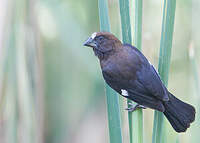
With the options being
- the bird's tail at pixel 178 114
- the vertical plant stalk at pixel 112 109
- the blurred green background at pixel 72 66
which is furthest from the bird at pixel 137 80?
the blurred green background at pixel 72 66

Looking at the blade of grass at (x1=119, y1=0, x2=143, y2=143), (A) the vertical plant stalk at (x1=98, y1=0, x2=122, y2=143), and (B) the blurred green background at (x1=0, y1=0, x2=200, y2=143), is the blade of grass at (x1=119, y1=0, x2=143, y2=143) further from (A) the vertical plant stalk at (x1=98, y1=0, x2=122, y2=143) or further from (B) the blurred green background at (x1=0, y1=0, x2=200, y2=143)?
(B) the blurred green background at (x1=0, y1=0, x2=200, y2=143)

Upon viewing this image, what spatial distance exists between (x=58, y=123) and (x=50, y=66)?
0.39 metres

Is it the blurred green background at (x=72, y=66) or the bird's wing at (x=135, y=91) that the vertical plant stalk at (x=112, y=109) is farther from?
the blurred green background at (x=72, y=66)

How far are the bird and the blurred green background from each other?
348mm

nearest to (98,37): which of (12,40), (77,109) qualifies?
(12,40)

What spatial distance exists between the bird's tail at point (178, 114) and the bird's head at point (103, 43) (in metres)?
0.41

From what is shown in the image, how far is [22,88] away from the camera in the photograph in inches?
82.4

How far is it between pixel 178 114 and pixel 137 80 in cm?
25

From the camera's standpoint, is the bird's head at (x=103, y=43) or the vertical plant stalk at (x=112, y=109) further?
Answer: the bird's head at (x=103, y=43)

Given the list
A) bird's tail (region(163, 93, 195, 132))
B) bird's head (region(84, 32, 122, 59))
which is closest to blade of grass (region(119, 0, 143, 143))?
bird's tail (region(163, 93, 195, 132))

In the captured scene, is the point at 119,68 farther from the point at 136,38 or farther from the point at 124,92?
the point at 136,38

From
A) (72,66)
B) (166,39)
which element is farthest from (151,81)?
(72,66)

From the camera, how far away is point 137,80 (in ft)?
6.03

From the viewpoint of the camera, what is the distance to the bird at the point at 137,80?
5.66ft
